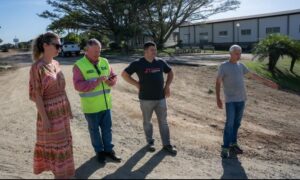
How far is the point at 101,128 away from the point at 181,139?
2.42m

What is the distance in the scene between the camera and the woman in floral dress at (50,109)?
516cm

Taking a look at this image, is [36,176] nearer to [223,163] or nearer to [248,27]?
[223,163]

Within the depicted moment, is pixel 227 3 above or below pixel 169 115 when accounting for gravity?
above

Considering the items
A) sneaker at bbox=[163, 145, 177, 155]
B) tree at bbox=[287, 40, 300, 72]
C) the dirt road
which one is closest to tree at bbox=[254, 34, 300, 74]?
tree at bbox=[287, 40, 300, 72]

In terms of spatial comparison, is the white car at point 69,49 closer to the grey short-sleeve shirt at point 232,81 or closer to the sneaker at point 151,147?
the sneaker at point 151,147

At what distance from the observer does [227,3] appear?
50.8 metres

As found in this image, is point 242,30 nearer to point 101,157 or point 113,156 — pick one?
point 113,156

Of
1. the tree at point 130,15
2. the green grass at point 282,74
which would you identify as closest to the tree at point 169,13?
the tree at point 130,15

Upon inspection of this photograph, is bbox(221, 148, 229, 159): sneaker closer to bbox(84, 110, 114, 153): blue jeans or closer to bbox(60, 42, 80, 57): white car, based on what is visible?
bbox(84, 110, 114, 153): blue jeans

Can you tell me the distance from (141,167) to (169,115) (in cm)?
500

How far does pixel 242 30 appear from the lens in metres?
58.0

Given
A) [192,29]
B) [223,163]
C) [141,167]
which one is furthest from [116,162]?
[192,29]

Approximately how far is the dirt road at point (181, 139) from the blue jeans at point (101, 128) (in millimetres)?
304

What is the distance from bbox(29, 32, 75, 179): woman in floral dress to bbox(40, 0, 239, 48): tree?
1516 inches
